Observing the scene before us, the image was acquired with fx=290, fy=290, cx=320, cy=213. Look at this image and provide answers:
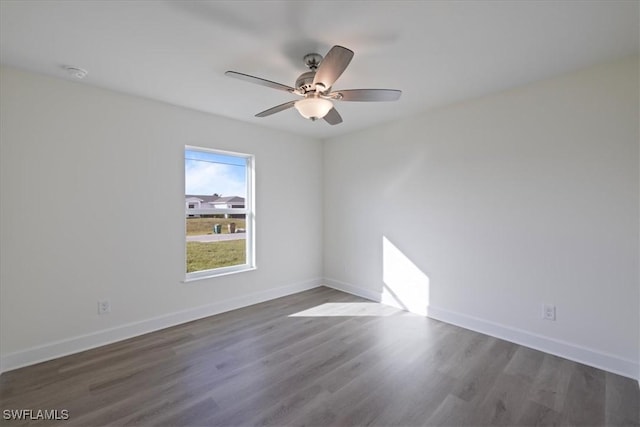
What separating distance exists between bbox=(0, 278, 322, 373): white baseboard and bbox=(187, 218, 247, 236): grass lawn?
0.86 meters

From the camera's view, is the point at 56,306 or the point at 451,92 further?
the point at 451,92

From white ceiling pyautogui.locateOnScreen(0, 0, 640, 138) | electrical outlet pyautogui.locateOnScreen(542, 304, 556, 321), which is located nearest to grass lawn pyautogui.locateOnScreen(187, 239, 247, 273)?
white ceiling pyautogui.locateOnScreen(0, 0, 640, 138)

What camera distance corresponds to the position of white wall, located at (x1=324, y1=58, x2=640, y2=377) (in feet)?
7.20

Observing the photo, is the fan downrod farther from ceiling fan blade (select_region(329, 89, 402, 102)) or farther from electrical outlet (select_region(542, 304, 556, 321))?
electrical outlet (select_region(542, 304, 556, 321))

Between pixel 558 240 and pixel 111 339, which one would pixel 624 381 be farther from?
pixel 111 339

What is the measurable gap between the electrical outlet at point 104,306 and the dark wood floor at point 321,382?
324 millimetres

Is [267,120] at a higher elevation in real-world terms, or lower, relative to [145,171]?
higher

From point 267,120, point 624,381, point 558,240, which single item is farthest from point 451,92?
point 624,381

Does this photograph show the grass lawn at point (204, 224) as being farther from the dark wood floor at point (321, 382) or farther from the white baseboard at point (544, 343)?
the white baseboard at point (544, 343)

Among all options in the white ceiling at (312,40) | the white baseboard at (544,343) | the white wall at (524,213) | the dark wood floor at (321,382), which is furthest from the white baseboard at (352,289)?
the white ceiling at (312,40)

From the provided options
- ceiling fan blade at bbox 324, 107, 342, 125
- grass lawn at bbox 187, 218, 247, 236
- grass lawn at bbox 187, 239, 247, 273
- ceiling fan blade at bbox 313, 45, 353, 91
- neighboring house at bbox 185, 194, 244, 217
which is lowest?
grass lawn at bbox 187, 239, 247, 273

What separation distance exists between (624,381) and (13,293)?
183 inches

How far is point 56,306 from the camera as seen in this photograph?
245 cm

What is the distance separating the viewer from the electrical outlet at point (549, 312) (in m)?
2.48
